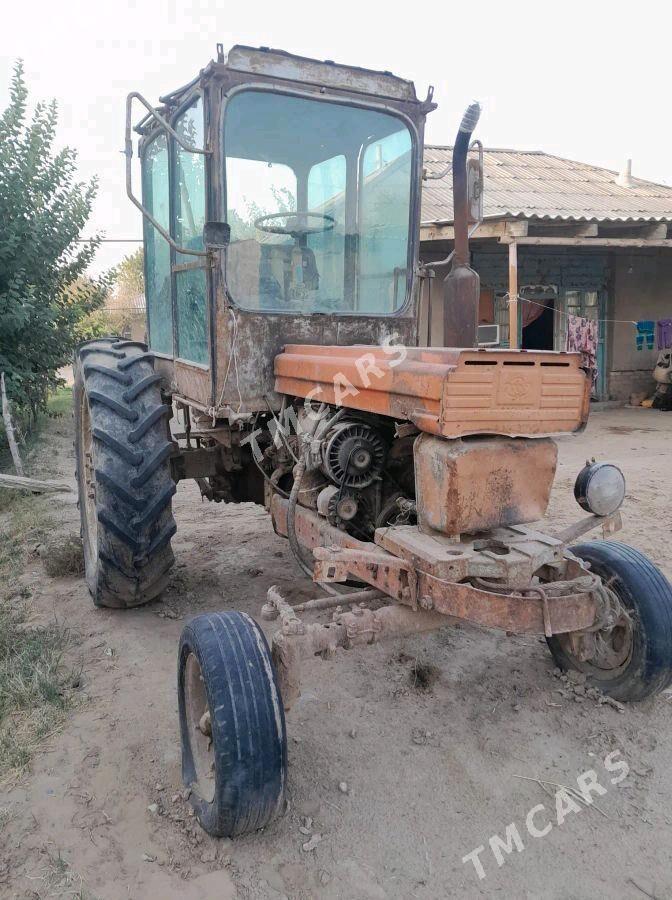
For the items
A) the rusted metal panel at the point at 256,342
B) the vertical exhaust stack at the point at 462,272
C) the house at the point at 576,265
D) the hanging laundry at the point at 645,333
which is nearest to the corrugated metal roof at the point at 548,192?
the house at the point at 576,265

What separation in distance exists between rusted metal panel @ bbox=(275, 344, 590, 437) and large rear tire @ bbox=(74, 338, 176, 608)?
123 centimetres

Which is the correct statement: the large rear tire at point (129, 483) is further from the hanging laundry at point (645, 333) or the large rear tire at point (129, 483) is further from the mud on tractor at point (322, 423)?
the hanging laundry at point (645, 333)

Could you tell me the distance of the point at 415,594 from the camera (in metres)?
2.42

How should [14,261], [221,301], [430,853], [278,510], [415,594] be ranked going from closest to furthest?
[430,853] → [415,594] → [221,301] → [278,510] → [14,261]

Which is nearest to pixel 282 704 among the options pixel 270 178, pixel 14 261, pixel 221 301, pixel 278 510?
pixel 278 510

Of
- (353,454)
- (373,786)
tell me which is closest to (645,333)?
(353,454)

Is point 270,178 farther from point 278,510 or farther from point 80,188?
point 80,188

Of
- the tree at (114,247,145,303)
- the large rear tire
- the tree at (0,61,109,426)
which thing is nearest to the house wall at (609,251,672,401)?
the tree at (0,61,109,426)

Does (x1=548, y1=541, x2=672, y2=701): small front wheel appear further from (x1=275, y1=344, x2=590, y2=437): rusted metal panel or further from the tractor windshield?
the tractor windshield

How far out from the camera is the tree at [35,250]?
8008 mm

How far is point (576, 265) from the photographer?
470 inches

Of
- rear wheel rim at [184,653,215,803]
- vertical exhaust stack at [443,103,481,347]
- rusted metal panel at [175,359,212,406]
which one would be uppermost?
vertical exhaust stack at [443,103,481,347]

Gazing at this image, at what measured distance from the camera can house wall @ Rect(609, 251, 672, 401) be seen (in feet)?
40.1

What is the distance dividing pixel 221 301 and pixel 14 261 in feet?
19.4
